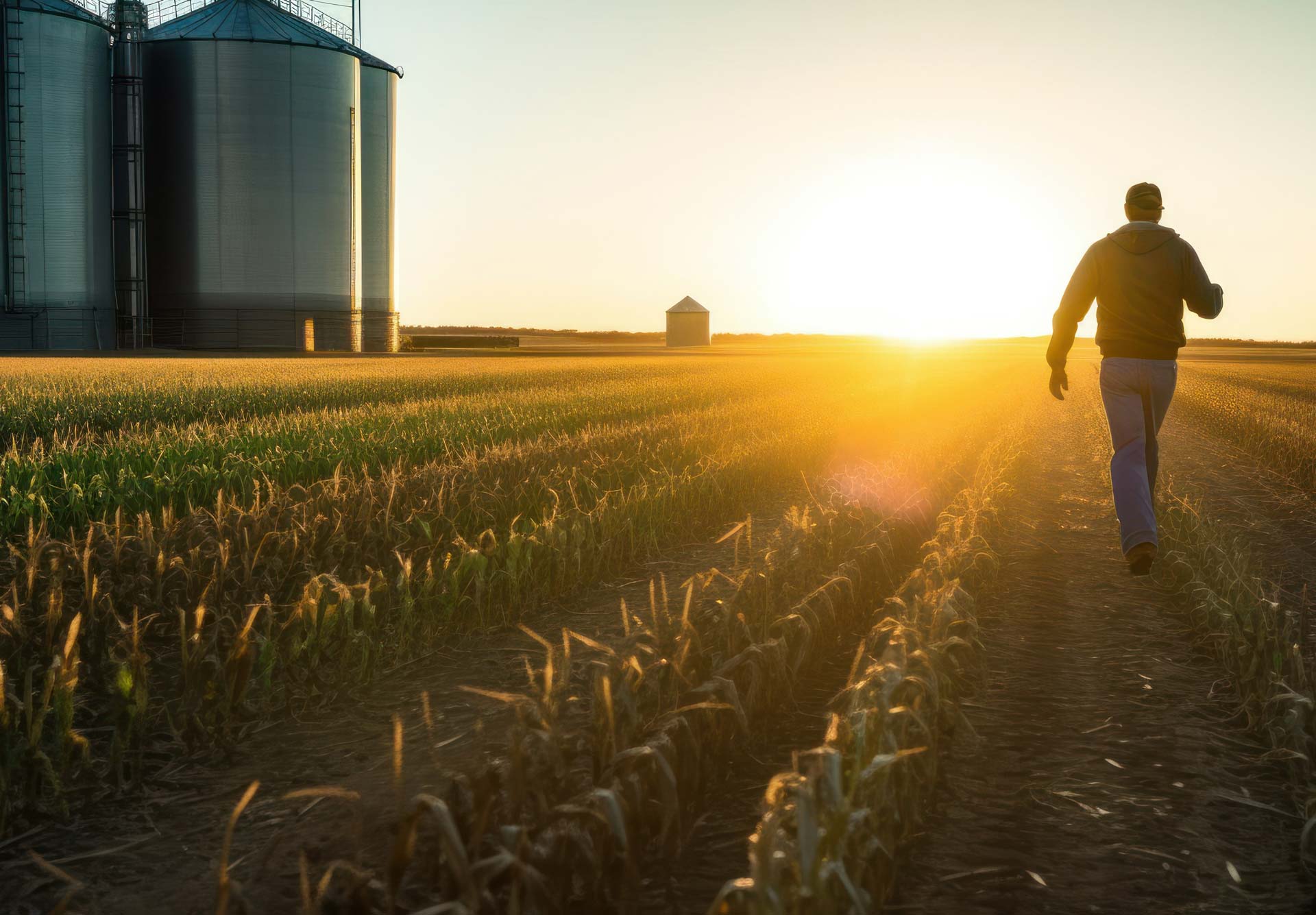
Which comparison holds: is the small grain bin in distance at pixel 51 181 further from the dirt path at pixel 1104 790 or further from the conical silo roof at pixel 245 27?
the dirt path at pixel 1104 790

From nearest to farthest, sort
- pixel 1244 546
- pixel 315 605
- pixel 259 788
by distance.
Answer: pixel 259 788, pixel 315 605, pixel 1244 546

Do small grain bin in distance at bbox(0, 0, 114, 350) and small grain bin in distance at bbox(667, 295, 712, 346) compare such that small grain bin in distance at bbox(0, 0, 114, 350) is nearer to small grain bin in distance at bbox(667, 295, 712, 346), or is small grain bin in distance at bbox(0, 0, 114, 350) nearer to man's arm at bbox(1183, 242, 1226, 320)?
man's arm at bbox(1183, 242, 1226, 320)

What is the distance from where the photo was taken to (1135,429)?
23.1 ft

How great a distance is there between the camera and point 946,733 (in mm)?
4395

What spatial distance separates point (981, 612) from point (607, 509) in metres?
3.08

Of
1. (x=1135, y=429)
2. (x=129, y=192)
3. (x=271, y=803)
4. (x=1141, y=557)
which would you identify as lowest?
(x=271, y=803)

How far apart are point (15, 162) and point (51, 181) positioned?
1.34m

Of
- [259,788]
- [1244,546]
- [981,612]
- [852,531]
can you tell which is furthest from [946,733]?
[1244,546]

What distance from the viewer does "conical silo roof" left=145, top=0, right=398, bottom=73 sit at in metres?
42.4

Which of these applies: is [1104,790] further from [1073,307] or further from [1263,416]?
[1263,416]

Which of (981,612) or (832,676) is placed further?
(981,612)

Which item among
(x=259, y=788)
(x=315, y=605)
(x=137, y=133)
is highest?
(x=137, y=133)

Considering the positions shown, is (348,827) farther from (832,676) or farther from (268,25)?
(268,25)

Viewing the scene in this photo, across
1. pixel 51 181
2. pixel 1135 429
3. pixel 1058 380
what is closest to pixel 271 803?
pixel 1135 429
